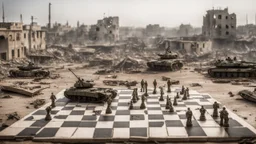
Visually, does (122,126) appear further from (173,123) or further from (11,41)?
(11,41)

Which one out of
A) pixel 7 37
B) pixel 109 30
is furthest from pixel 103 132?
pixel 109 30

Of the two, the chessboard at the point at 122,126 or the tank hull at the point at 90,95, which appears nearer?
the chessboard at the point at 122,126

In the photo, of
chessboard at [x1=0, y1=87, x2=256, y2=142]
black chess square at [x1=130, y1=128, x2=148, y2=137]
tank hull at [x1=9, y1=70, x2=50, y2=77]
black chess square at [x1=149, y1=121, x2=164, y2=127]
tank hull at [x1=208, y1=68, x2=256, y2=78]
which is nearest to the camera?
chessboard at [x1=0, y1=87, x2=256, y2=142]

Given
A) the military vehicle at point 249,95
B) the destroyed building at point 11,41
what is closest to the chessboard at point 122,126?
the military vehicle at point 249,95

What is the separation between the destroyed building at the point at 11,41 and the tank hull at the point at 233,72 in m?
29.3

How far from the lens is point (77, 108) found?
16.4 meters

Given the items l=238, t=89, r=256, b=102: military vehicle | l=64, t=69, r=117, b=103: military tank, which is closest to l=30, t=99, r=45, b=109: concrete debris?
l=64, t=69, r=117, b=103: military tank

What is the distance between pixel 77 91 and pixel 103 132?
5905 mm

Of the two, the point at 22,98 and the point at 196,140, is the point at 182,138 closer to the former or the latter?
the point at 196,140

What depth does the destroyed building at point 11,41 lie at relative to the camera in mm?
43156

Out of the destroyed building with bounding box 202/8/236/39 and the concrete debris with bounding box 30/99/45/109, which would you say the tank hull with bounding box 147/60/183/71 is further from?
the destroyed building with bounding box 202/8/236/39

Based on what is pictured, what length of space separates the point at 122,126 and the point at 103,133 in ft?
3.85

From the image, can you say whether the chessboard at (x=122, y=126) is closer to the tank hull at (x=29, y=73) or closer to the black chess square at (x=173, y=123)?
the black chess square at (x=173, y=123)

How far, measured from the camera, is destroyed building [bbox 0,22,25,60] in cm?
4316
